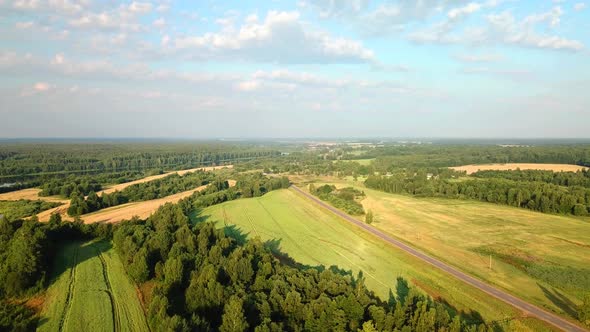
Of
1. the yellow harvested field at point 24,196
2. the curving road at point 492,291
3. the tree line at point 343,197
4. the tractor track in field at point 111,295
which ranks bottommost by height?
the curving road at point 492,291

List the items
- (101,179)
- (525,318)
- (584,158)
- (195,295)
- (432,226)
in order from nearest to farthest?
(195,295), (525,318), (432,226), (101,179), (584,158)

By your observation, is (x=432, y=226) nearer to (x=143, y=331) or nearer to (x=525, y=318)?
(x=525, y=318)

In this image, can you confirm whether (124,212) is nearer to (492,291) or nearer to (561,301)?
(492,291)

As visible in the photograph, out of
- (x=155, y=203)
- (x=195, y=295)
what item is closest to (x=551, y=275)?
(x=195, y=295)

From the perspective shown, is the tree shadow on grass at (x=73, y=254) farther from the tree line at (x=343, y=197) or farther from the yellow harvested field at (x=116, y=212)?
the tree line at (x=343, y=197)

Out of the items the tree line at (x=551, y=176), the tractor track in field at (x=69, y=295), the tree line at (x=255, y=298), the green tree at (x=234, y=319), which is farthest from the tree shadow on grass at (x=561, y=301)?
the tree line at (x=551, y=176)

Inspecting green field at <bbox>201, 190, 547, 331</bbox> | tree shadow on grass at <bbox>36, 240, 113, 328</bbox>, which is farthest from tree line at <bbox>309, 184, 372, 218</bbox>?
tree shadow on grass at <bbox>36, 240, 113, 328</bbox>

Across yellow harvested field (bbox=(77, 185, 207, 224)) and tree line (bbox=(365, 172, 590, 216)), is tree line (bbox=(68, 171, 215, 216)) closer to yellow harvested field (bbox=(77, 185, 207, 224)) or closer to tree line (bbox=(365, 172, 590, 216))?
yellow harvested field (bbox=(77, 185, 207, 224))
